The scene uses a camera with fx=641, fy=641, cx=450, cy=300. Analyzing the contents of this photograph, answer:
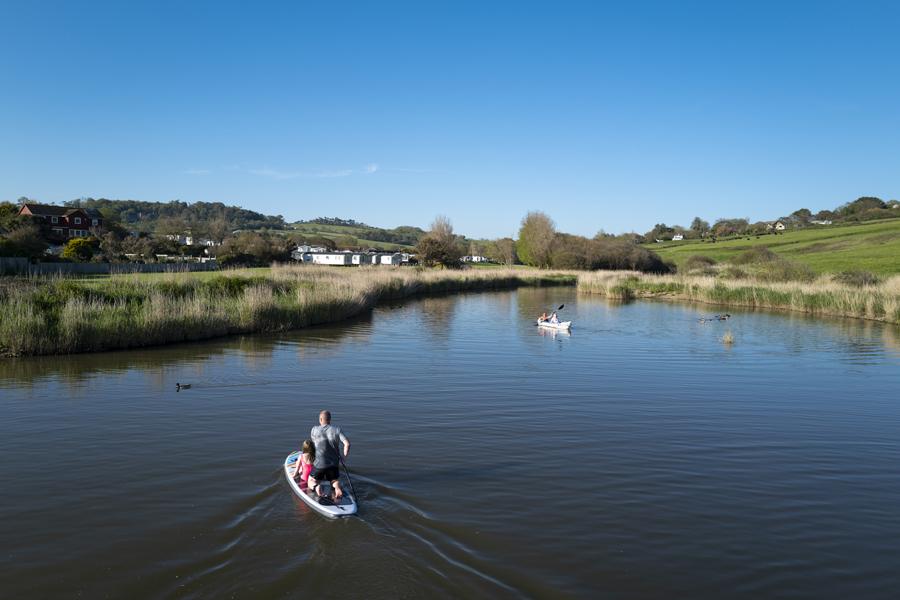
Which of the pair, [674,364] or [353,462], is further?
[674,364]

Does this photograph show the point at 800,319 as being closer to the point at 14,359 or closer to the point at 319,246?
the point at 14,359

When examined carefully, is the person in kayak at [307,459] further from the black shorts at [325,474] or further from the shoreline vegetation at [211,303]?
the shoreline vegetation at [211,303]

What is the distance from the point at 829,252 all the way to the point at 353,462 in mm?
82792

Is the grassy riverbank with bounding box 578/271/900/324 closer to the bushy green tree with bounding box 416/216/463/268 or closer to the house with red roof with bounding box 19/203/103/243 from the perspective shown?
the bushy green tree with bounding box 416/216/463/268

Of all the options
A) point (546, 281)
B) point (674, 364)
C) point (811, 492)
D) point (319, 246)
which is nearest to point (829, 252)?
point (546, 281)

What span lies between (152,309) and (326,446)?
17.8 m

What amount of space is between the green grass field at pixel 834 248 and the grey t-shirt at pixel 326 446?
59.9 m

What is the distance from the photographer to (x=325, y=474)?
9.13 metres

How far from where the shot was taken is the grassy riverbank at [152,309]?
68.9 feet

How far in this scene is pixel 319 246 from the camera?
141m

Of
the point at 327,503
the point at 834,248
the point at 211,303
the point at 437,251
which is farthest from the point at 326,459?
the point at 834,248

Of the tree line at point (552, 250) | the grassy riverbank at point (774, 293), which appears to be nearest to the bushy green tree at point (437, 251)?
the tree line at point (552, 250)

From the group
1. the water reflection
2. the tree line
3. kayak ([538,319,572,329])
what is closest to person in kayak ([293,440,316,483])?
the water reflection

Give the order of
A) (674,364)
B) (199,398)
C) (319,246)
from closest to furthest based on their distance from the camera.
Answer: (199,398)
(674,364)
(319,246)
